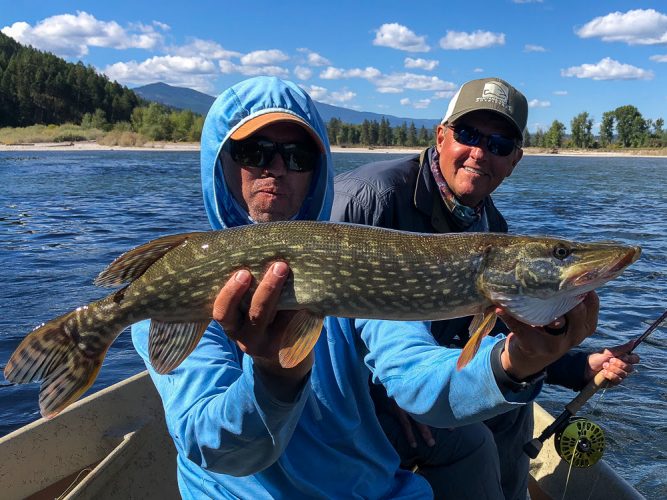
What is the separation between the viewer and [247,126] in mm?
2787

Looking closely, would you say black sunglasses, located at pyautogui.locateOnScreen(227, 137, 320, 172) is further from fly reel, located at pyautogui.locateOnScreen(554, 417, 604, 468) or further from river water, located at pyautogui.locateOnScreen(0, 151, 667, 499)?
river water, located at pyautogui.locateOnScreen(0, 151, 667, 499)

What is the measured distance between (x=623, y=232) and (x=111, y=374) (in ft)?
44.4

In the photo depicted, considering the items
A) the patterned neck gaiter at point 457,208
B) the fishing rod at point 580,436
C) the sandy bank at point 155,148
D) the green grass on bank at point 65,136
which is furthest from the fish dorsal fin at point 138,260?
the green grass on bank at point 65,136

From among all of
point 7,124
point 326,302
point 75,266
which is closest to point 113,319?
point 326,302

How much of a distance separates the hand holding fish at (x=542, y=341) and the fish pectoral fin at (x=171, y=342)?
3.77ft

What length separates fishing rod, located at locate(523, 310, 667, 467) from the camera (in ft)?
12.3

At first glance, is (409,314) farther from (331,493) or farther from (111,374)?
(111,374)

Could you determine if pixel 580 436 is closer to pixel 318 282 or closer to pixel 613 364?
pixel 613 364

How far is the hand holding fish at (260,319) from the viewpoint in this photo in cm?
210

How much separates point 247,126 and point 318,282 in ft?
3.10

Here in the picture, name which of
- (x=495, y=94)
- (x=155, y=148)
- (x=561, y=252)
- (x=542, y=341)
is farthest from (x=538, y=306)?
(x=155, y=148)

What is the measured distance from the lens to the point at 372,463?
8.21 feet

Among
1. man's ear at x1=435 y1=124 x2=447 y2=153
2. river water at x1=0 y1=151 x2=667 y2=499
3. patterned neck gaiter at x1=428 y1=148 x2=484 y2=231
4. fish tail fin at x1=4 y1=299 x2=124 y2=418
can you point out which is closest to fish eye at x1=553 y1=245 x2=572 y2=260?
fish tail fin at x1=4 y1=299 x2=124 y2=418

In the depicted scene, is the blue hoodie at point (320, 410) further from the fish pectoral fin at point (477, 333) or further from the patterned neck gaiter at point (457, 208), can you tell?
the patterned neck gaiter at point (457, 208)
